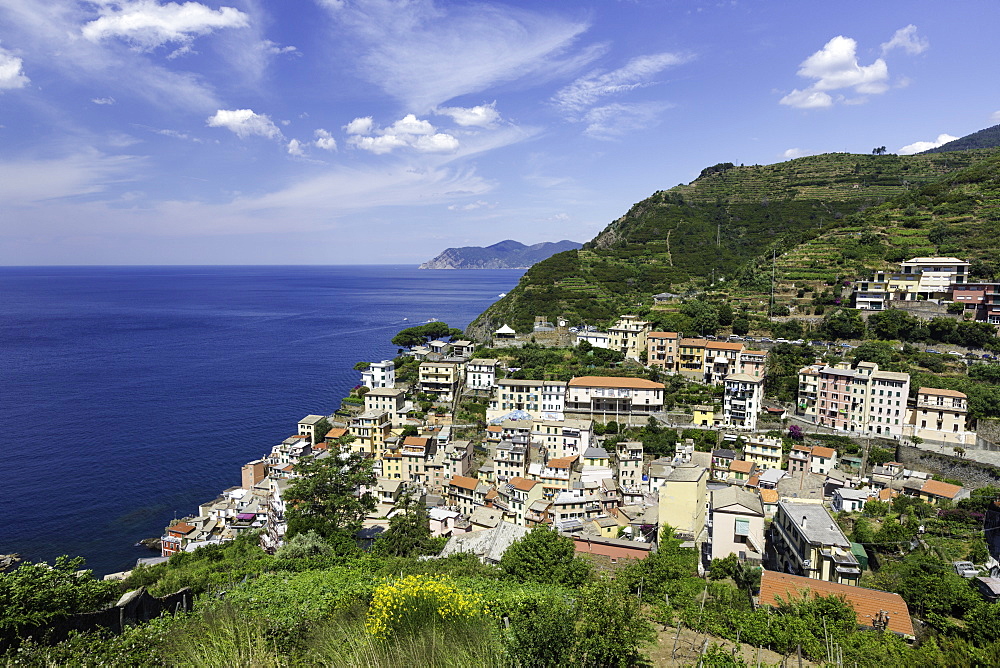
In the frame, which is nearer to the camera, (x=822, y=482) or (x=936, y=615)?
(x=936, y=615)

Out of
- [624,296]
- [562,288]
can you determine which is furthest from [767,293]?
[562,288]

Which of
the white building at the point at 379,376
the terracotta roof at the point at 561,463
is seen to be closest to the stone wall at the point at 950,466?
the terracotta roof at the point at 561,463

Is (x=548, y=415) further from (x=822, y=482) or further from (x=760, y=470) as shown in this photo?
(x=822, y=482)

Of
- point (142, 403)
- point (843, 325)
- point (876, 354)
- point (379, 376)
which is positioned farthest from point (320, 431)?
point (843, 325)

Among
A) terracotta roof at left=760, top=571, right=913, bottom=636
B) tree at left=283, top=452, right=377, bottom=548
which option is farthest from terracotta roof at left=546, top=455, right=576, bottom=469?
terracotta roof at left=760, top=571, right=913, bottom=636

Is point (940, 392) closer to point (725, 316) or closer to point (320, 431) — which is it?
point (725, 316)

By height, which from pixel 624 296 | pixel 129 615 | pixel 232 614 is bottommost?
pixel 129 615
